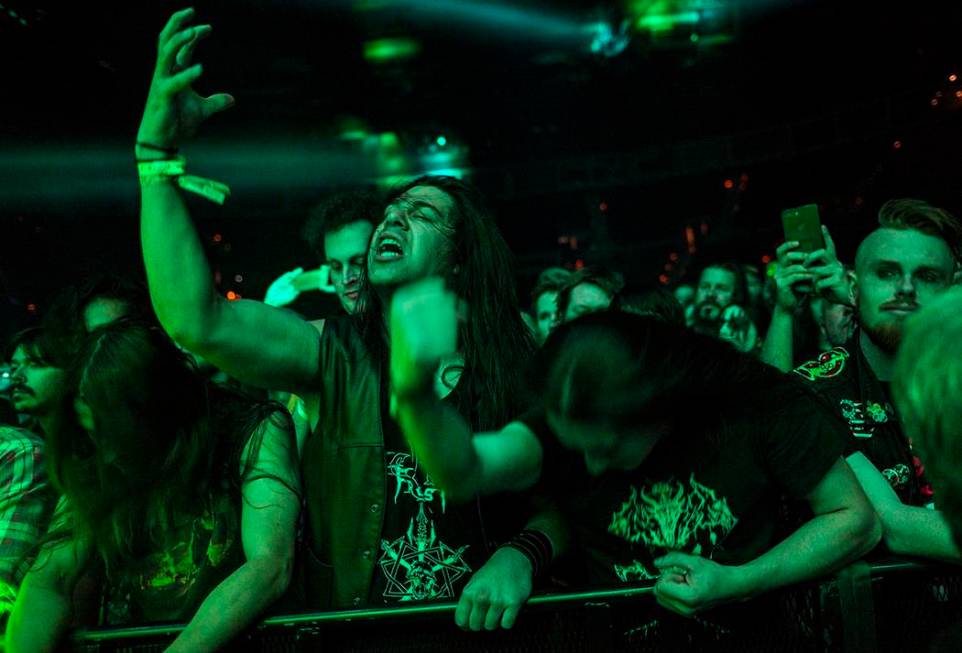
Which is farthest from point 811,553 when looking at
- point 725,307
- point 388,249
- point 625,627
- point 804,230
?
point 725,307

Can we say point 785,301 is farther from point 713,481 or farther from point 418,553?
point 418,553

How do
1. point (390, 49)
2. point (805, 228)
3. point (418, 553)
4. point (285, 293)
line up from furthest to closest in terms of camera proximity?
point (390, 49) → point (285, 293) → point (805, 228) → point (418, 553)

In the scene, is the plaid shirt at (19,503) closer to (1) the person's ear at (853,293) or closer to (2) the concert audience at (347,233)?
(2) the concert audience at (347,233)

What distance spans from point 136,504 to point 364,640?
0.69 metres

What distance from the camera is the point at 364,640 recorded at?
1.87 m

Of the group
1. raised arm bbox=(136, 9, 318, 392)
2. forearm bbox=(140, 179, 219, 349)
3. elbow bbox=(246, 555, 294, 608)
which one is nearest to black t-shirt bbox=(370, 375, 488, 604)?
elbow bbox=(246, 555, 294, 608)

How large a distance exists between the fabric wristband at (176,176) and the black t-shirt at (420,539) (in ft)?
2.37

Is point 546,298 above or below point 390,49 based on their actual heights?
below

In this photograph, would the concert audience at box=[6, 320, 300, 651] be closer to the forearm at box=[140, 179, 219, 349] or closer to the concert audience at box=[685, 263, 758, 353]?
the forearm at box=[140, 179, 219, 349]

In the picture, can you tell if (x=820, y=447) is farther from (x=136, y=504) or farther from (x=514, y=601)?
(x=136, y=504)

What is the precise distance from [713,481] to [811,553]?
241 mm

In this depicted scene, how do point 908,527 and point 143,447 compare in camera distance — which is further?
point 143,447

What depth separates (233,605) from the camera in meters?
1.87

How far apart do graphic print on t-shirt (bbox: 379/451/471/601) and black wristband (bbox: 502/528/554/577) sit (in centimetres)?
15
